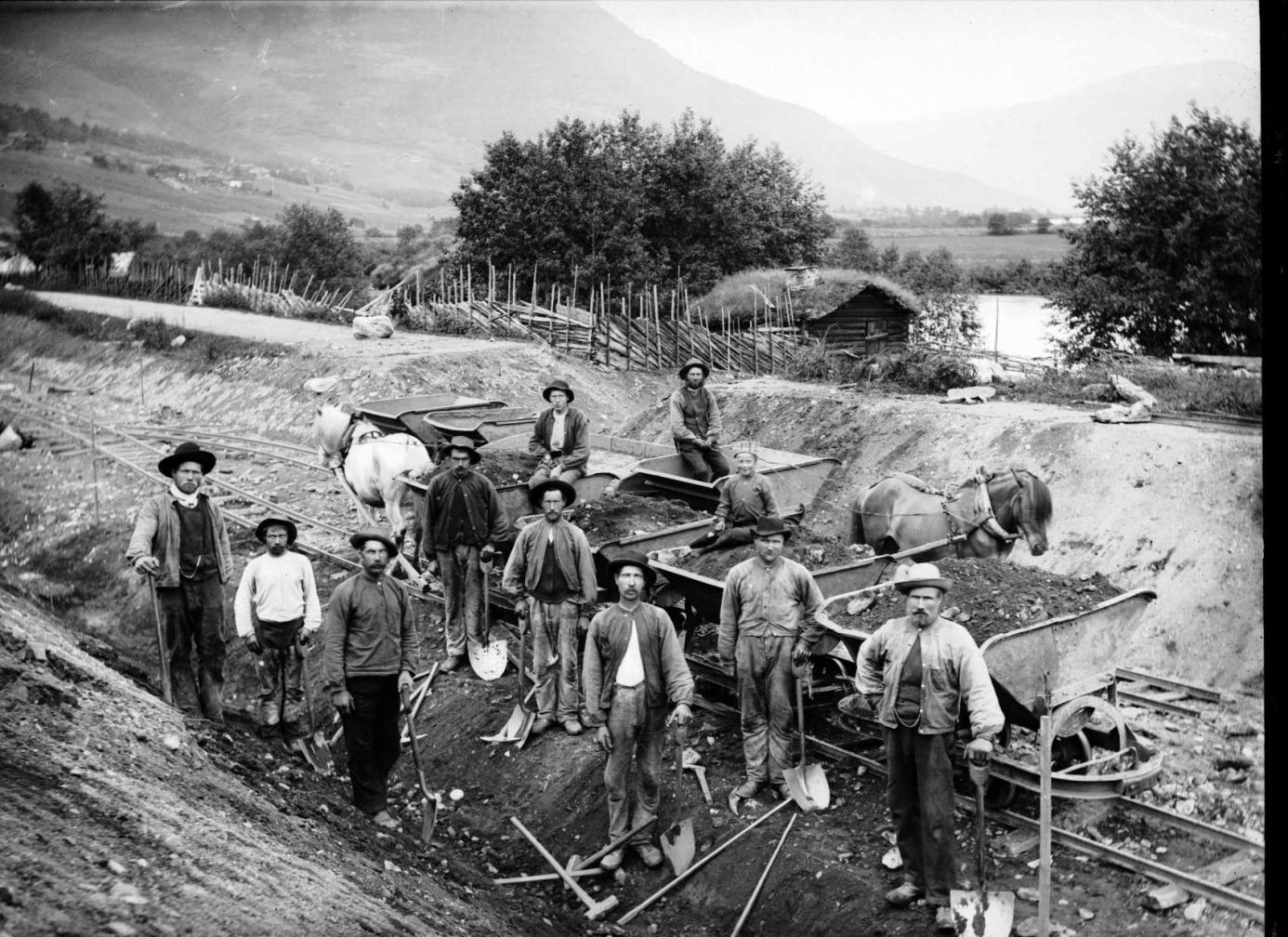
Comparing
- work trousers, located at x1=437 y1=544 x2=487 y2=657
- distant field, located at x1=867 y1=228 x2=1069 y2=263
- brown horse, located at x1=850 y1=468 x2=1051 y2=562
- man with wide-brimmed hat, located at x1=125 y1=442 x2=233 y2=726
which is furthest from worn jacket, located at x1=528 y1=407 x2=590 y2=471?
distant field, located at x1=867 y1=228 x2=1069 y2=263

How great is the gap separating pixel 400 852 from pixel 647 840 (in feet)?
5.38

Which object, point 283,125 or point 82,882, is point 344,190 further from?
point 82,882

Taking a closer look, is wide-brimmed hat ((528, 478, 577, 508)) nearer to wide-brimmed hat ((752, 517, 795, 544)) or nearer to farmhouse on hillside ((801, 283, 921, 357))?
wide-brimmed hat ((752, 517, 795, 544))

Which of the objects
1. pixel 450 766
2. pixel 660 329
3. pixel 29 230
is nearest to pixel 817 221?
pixel 660 329

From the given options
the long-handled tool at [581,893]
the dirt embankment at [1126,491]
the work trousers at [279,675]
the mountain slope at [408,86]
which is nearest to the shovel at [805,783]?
the long-handled tool at [581,893]

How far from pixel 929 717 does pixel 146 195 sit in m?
51.0

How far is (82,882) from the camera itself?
13.5 ft

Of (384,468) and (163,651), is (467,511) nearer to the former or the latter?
(163,651)

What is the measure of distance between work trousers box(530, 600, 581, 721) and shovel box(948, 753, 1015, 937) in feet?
11.7

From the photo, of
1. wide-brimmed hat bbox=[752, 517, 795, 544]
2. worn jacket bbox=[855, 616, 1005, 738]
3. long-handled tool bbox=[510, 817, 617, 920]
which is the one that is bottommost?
long-handled tool bbox=[510, 817, 617, 920]

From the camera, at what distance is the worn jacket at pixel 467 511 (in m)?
9.50

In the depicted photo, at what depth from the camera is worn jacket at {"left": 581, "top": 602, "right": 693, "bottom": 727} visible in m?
6.92

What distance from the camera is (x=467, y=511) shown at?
951cm

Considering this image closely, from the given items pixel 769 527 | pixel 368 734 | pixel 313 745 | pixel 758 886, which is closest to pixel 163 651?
pixel 313 745
